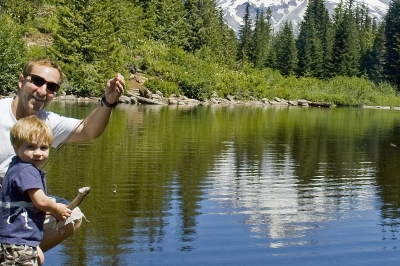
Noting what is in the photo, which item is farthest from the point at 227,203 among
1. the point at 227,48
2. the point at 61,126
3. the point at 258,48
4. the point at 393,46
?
the point at 258,48

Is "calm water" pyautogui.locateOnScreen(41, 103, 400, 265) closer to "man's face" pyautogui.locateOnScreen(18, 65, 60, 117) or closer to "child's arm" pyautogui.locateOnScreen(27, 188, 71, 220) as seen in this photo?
"man's face" pyautogui.locateOnScreen(18, 65, 60, 117)

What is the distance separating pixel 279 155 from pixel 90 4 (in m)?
29.9

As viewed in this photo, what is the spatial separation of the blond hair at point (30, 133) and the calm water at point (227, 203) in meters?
2.71

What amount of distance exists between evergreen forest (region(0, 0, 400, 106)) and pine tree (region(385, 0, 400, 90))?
125 mm

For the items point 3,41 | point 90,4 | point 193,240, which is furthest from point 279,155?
point 90,4

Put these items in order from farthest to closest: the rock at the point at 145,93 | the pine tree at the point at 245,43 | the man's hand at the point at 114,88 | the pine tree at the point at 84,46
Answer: the pine tree at the point at 245,43, the rock at the point at 145,93, the pine tree at the point at 84,46, the man's hand at the point at 114,88

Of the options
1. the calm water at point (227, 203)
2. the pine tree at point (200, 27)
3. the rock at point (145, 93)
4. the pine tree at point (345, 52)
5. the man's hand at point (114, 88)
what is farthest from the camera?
the pine tree at point (345, 52)

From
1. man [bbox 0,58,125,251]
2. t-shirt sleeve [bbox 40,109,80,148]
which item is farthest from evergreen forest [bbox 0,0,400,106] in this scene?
man [bbox 0,58,125,251]

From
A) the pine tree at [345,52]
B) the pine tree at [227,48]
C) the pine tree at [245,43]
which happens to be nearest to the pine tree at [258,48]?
the pine tree at [245,43]

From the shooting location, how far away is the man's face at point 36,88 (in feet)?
13.9

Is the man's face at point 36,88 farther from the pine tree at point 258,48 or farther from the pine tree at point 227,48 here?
the pine tree at point 258,48

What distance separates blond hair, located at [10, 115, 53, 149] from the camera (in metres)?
3.64

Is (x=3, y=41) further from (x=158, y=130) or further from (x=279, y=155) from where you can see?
(x=279, y=155)

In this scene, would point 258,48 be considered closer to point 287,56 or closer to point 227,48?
point 287,56
